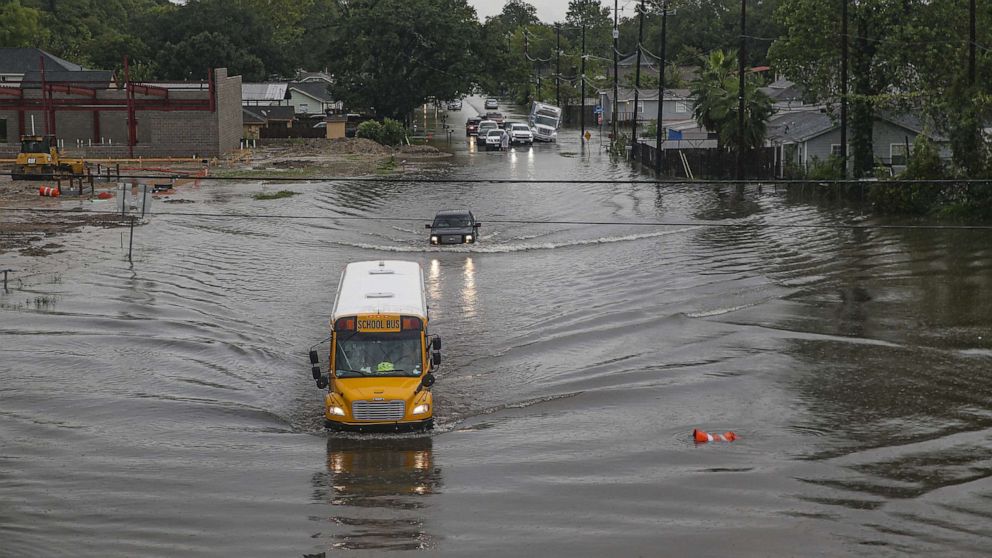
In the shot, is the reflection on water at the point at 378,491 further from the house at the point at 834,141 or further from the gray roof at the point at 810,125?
the house at the point at 834,141

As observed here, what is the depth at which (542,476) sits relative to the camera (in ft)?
66.7

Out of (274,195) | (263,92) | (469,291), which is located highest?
(263,92)

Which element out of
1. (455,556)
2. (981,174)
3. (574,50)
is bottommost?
(455,556)

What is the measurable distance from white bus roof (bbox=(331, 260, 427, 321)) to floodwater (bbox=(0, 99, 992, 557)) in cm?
242

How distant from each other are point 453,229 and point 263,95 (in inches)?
2765

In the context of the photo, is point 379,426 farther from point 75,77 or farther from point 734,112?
point 75,77

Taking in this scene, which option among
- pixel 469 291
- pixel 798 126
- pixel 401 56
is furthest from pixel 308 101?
pixel 469 291

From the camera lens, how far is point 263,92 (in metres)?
115

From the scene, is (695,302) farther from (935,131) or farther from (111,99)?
(111,99)

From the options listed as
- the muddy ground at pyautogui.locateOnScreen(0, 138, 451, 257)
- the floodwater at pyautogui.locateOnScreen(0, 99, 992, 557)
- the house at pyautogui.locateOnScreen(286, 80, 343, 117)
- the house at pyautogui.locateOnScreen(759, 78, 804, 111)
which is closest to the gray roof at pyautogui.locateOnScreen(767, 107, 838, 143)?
the house at pyautogui.locateOnScreen(759, 78, 804, 111)

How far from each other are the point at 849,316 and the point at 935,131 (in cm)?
2585

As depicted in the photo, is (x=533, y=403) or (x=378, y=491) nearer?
(x=378, y=491)

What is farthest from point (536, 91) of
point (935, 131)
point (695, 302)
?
point (695, 302)

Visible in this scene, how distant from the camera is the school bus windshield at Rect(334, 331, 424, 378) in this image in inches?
912
